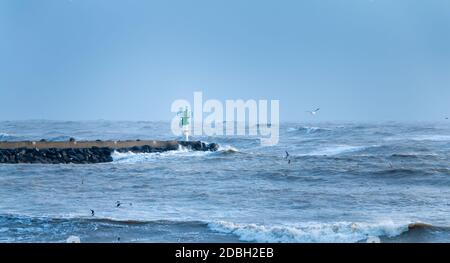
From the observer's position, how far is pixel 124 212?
639 inches

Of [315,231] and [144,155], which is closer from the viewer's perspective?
[315,231]

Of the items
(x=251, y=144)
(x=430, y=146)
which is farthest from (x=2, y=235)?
(x=251, y=144)

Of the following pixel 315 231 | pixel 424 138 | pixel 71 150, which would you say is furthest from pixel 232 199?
pixel 424 138

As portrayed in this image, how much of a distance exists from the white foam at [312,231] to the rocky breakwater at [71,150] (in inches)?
838

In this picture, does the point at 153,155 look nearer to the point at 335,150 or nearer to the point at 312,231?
the point at 335,150

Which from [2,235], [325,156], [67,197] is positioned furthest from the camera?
[325,156]

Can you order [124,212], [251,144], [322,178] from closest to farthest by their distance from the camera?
[124,212] → [322,178] → [251,144]

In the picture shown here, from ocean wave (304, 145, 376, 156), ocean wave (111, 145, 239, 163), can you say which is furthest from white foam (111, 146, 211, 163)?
ocean wave (304, 145, 376, 156)

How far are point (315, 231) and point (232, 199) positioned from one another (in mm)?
6098

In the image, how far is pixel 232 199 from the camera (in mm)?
19203

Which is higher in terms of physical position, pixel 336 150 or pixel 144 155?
pixel 144 155
